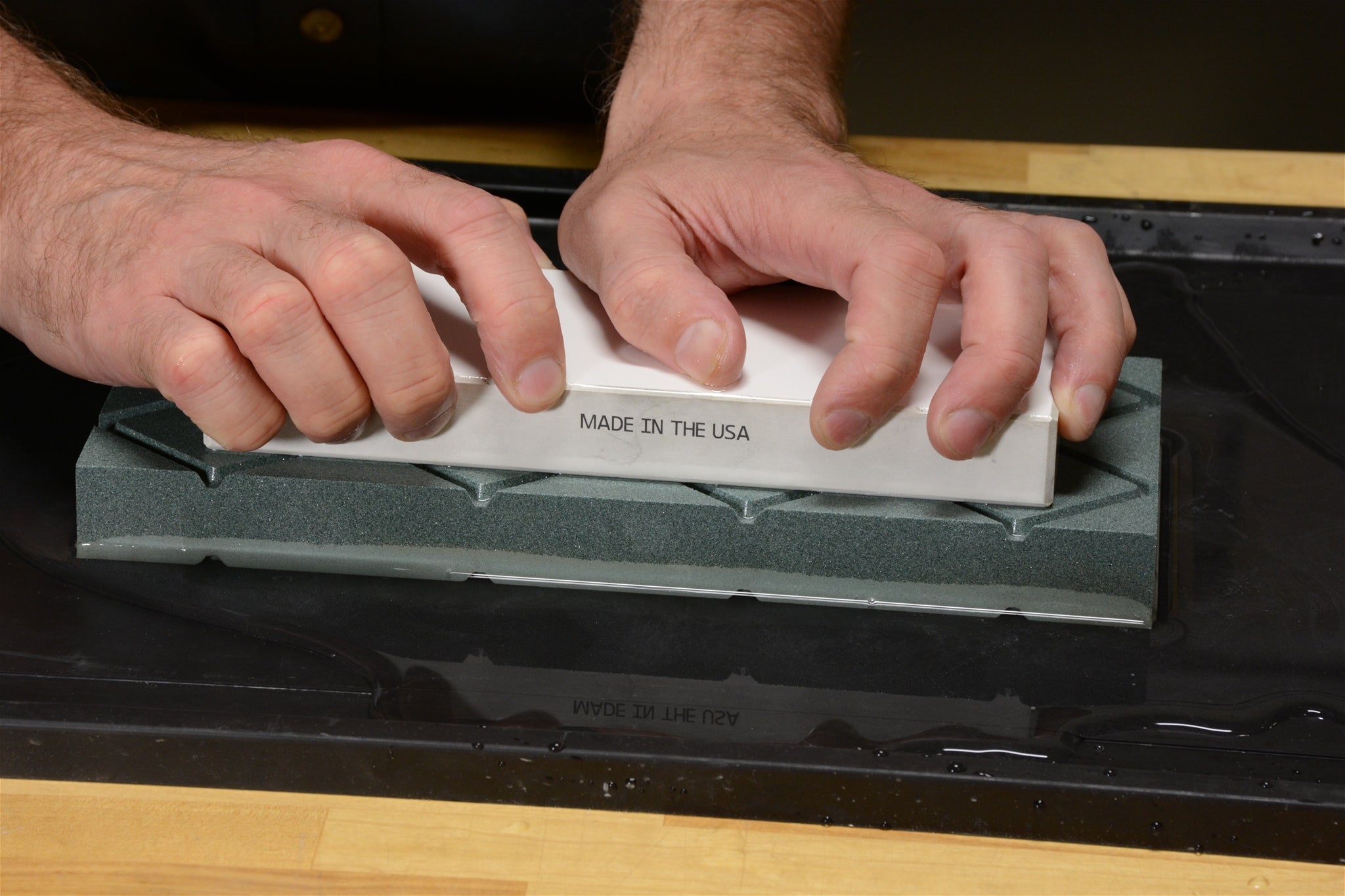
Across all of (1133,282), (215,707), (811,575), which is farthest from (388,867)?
(1133,282)

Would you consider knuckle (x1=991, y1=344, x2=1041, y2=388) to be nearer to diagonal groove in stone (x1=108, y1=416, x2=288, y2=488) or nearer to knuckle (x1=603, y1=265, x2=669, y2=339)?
knuckle (x1=603, y1=265, x2=669, y2=339)

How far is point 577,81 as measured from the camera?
976 mm

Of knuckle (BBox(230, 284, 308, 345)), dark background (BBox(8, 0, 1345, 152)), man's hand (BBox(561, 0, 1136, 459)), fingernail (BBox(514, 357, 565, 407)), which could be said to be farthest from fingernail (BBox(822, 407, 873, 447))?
dark background (BBox(8, 0, 1345, 152))

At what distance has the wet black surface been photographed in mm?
471

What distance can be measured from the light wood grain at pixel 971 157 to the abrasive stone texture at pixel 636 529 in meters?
0.37

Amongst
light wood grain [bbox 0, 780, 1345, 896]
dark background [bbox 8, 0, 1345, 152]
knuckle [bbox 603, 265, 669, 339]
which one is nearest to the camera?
light wood grain [bbox 0, 780, 1345, 896]

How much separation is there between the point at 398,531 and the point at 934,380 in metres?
0.25

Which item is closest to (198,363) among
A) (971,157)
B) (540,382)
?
(540,382)

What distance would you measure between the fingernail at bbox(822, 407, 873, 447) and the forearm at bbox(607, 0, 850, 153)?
256 mm

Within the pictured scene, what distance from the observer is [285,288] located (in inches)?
20.1

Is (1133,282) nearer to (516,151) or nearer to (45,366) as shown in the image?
(516,151)

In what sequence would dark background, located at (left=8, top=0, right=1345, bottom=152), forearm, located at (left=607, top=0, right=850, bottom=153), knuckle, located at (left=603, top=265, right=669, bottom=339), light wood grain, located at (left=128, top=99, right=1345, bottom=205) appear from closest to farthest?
1. knuckle, located at (left=603, top=265, right=669, bottom=339)
2. forearm, located at (left=607, top=0, right=850, bottom=153)
3. light wood grain, located at (left=128, top=99, right=1345, bottom=205)
4. dark background, located at (left=8, top=0, right=1345, bottom=152)

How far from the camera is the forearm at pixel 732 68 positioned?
0.76m

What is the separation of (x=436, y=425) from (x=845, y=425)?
0.18m
